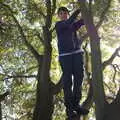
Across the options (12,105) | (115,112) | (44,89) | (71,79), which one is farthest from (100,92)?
(12,105)

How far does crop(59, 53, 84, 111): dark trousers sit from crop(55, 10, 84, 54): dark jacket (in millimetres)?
171

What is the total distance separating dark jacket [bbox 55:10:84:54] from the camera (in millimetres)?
6793

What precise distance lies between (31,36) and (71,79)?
8.20 meters

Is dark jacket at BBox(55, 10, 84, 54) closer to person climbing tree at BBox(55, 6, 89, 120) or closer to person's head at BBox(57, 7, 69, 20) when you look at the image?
person climbing tree at BBox(55, 6, 89, 120)

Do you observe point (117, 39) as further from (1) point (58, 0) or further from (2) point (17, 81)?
(2) point (17, 81)

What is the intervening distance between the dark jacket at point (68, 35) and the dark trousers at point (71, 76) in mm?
171

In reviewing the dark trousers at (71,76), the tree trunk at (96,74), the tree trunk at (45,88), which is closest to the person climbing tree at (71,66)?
the dark trousers at (71,76)

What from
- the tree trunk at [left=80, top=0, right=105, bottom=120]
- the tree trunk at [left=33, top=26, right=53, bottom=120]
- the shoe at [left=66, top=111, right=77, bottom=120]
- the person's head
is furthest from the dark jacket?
the tree trunk at [left=33, top=26, right=53, bottom=120]

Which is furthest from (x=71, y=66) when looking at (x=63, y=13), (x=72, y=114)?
(x=63, y=13)

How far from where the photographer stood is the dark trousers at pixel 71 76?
6.73 meters

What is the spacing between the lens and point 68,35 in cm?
689

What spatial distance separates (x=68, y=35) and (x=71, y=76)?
814 millimetres

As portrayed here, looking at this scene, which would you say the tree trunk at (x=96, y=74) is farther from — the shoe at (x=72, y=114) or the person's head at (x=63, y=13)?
the shoe at (x=72, y=114)

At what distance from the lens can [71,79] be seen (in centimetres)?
681
